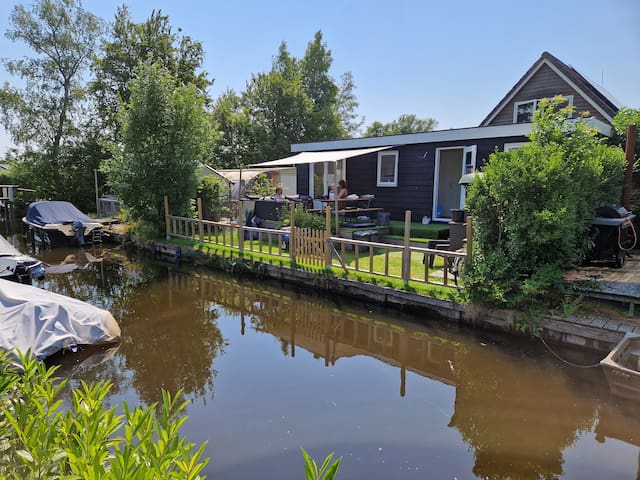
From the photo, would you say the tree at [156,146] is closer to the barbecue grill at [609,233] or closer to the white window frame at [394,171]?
the white window frame at [394,171]

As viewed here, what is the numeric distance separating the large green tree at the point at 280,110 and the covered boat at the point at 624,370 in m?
26.8

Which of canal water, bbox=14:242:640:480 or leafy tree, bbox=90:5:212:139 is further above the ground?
leafy tree, bbox=90:5:212:139

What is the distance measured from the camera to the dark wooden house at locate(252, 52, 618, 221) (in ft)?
37.2

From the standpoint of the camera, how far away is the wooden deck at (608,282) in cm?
570

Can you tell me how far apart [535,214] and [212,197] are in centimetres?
1152

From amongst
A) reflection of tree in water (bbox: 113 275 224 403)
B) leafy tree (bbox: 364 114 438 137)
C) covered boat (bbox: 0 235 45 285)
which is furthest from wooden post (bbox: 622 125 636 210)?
leafy tree (bbox: 364 114 438 137)

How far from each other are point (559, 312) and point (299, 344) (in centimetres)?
377

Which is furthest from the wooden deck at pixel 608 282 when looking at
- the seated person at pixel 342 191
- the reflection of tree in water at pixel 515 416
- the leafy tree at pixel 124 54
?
the leafy tree at pixel 124 54

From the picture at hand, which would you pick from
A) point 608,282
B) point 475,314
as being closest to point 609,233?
point 608,282

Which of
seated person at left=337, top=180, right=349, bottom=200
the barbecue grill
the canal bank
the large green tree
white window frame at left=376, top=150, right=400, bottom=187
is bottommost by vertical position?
the canal bank

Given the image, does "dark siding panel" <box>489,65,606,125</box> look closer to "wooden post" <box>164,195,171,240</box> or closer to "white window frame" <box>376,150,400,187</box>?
"white window frame" <box>376,150,400,187</box>

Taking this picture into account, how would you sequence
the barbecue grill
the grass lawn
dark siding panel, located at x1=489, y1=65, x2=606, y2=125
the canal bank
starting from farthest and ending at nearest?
dark siding panel, located at x1=489, y1=65, x2=606, y2=125, the grass lawn, the barbecue grill, the canal bank

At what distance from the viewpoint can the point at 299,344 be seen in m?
6.34

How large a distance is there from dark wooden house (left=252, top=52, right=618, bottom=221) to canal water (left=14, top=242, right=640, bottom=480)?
19.1 ft
